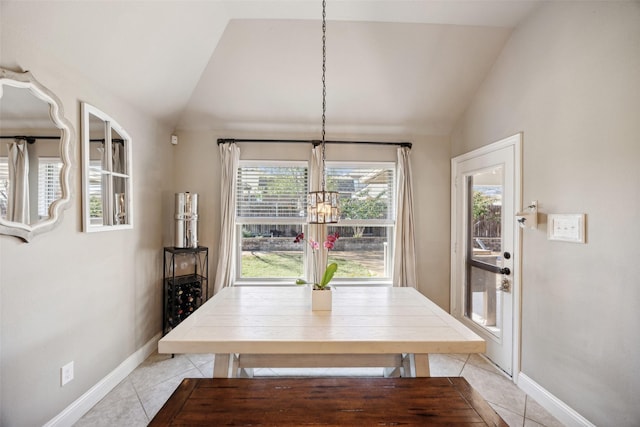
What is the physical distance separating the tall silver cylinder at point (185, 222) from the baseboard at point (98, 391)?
103 cm

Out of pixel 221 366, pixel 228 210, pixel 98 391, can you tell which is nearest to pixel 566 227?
pixel 221 366

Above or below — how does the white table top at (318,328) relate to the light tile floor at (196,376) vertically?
above

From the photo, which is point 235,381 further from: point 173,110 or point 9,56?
point 173,110

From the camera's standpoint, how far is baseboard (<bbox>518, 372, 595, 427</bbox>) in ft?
5.86

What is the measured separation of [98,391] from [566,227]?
350 centimetres

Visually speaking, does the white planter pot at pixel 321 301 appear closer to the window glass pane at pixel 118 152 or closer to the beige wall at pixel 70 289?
the beige wall at pixel 70 289

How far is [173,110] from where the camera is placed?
9.61 feet

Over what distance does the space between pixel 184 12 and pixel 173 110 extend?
1095mm

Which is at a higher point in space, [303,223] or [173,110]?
[173,110]

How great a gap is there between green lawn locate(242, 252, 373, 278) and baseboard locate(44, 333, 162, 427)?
1.23 metres

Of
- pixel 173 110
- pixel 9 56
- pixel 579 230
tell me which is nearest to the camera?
pixel 9 56

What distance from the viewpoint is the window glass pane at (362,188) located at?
3387 mm

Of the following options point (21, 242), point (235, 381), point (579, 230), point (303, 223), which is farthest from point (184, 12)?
point (579, 230)

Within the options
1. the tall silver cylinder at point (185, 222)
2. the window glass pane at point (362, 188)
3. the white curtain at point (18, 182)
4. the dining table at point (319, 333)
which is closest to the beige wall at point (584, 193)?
the dining table at point (319, 333)
